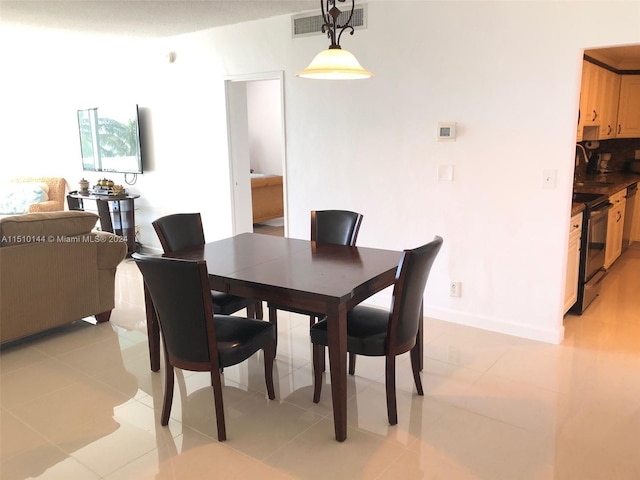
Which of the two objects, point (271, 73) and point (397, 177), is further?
point (271, 73)

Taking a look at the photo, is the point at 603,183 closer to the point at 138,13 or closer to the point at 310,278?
the point at 310,278

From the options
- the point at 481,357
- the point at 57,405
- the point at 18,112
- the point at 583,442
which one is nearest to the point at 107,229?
the point at 18,112

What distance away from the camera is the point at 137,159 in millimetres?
6051

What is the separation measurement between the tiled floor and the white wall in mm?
551

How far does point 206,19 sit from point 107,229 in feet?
9.34

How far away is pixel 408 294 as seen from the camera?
252cm

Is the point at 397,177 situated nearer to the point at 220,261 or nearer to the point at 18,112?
the point at 220,261

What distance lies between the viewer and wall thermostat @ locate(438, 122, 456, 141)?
3793 mm

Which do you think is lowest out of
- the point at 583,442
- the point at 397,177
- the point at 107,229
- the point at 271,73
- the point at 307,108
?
the point at 583,442

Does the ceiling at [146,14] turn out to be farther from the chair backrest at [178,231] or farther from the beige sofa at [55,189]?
the beige sofa at [55,189]

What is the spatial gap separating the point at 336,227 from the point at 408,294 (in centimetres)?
108

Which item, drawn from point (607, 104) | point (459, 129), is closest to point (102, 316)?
point (459, 129)

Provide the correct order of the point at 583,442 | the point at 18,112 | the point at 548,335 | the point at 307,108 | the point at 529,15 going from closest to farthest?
1. the point at 583,442
2. the point at 529,15
3. the point at 548,335
4. the point at 307,108
5. the point at 18,112

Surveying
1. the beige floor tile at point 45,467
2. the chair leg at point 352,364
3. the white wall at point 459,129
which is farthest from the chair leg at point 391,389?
the white wall at point 459,129
